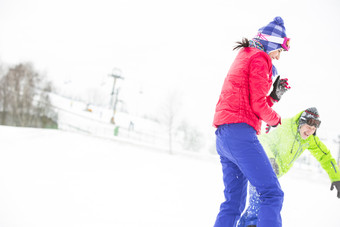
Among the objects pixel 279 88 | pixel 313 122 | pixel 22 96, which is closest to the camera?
pixel 279 88

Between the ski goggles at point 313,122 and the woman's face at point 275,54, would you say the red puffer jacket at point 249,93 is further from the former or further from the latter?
the ski goggles at point 313,122

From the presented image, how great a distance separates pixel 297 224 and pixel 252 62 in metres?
2.62

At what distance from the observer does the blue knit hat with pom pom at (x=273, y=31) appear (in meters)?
1.86

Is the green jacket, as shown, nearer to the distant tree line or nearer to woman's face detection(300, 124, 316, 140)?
woman's face detection(300, 124, 316, 140)

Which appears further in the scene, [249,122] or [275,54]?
[275,54]

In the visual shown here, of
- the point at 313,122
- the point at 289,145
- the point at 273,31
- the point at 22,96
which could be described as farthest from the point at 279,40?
the point at 22,96

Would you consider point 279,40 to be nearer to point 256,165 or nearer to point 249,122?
point 249,122

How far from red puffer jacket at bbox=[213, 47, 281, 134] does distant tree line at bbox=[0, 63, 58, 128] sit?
31.6 meters

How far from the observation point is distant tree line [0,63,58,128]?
2745 cm

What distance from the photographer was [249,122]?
167 centimetres

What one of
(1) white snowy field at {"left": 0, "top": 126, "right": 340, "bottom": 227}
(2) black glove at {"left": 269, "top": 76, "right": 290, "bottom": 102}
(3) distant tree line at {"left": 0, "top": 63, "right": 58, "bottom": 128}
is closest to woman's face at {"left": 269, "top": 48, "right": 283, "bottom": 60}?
(2) black glove at {"left": 269, "top": 76, "right": 290, "bottom": 102}

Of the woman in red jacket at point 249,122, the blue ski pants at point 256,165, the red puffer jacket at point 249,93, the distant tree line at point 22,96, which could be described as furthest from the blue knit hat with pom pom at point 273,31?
the distant tree line at point 22,96

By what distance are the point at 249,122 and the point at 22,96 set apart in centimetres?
3196

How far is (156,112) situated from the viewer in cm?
2680
